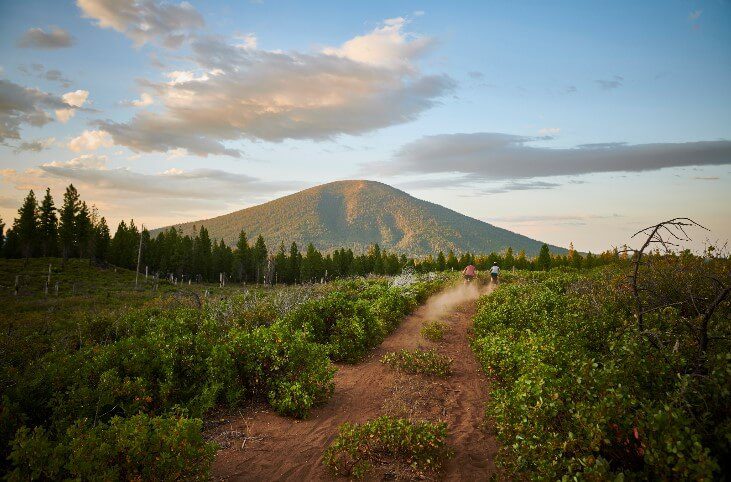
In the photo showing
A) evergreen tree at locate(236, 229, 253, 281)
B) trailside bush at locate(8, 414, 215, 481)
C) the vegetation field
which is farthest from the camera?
evergreen tree at locate(236, 229, 253, 281)

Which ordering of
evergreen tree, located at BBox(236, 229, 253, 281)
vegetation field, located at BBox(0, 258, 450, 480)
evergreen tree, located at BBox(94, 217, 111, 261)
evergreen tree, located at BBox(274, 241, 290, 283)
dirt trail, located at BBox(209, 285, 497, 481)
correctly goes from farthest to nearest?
evergreen tree, located at BBox(274, 241, 290, 283), evergreen tree, located at BBox(236, 229, 253, 281), evergreen tree, located at BBox(94, 217, 111, 261), dirt trail, located at BBox(209, 285, 497, 481), vegetation field, located at BBox(0, 258, 450, 480)

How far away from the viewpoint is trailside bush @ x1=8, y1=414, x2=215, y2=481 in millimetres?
3848

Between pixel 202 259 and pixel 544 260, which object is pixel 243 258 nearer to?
pixel 202 259

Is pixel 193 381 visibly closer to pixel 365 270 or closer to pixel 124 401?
pixel 124 401

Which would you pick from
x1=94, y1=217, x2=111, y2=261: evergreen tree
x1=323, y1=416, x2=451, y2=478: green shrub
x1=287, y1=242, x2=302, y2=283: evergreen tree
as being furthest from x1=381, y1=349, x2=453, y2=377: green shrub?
x1=94, y1=217, x2=111, y2=261: evergreen tree

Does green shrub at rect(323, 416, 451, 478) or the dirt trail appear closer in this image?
green shrub at rect(323, 416, 451, 478)

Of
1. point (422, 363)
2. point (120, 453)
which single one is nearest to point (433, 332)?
point (422, 363)

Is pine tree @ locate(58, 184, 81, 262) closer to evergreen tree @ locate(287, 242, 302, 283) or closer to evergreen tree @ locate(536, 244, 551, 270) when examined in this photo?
evergreen tree @ locate(287, 242, 302, 283)

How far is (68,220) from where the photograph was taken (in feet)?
192

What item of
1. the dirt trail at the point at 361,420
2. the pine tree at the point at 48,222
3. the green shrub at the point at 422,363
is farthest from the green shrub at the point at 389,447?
the pine tree at the point at 48,222

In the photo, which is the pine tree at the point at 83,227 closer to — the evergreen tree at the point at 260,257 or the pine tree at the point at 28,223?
the pine tree at the point at 28,223

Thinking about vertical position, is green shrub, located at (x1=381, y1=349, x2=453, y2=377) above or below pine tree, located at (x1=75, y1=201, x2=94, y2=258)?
below

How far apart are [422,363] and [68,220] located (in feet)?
224

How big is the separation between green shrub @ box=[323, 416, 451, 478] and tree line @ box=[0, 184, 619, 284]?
170 ft
